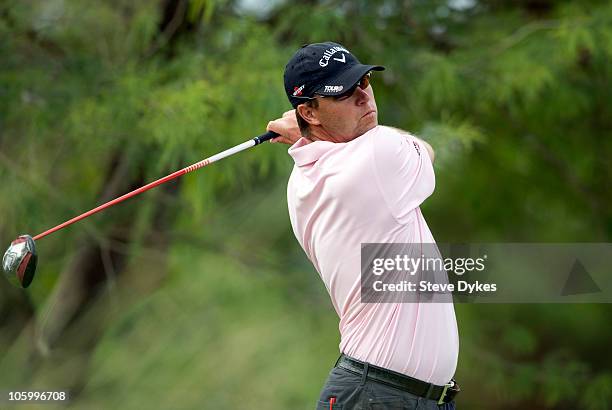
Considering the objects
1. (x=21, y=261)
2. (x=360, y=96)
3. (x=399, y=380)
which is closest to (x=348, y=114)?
(x=360, y=96)

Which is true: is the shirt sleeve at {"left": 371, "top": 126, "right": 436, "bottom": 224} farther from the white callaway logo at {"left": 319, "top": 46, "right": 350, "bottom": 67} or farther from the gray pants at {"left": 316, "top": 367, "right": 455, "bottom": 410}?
the gray pants at {"left": 316, "top": 367, "right": 455, "bottom": 410}

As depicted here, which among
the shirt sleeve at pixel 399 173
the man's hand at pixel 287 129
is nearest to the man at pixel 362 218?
the shirt sleeve at pixel 399 173

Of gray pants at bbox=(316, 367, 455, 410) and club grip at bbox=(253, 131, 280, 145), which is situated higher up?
club grip at bbox=(253, 131, 280, 145)

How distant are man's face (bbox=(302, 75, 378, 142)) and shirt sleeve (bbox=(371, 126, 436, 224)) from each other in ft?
0.22

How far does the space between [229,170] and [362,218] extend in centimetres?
267

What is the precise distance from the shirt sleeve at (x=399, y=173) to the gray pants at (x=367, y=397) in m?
0.38

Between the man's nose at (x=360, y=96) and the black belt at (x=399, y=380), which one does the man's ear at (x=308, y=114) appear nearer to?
the man's nose at (x=360, y=96)

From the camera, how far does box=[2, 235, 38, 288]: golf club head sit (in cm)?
261

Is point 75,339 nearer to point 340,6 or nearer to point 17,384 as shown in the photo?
point 17,384

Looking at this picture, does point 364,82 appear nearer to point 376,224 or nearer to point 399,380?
point 376,224

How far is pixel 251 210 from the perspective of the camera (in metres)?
5.84

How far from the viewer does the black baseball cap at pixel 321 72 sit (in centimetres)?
216

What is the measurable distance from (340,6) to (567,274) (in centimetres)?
183

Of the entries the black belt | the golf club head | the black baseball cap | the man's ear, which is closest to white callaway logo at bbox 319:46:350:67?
the black baseball cap
